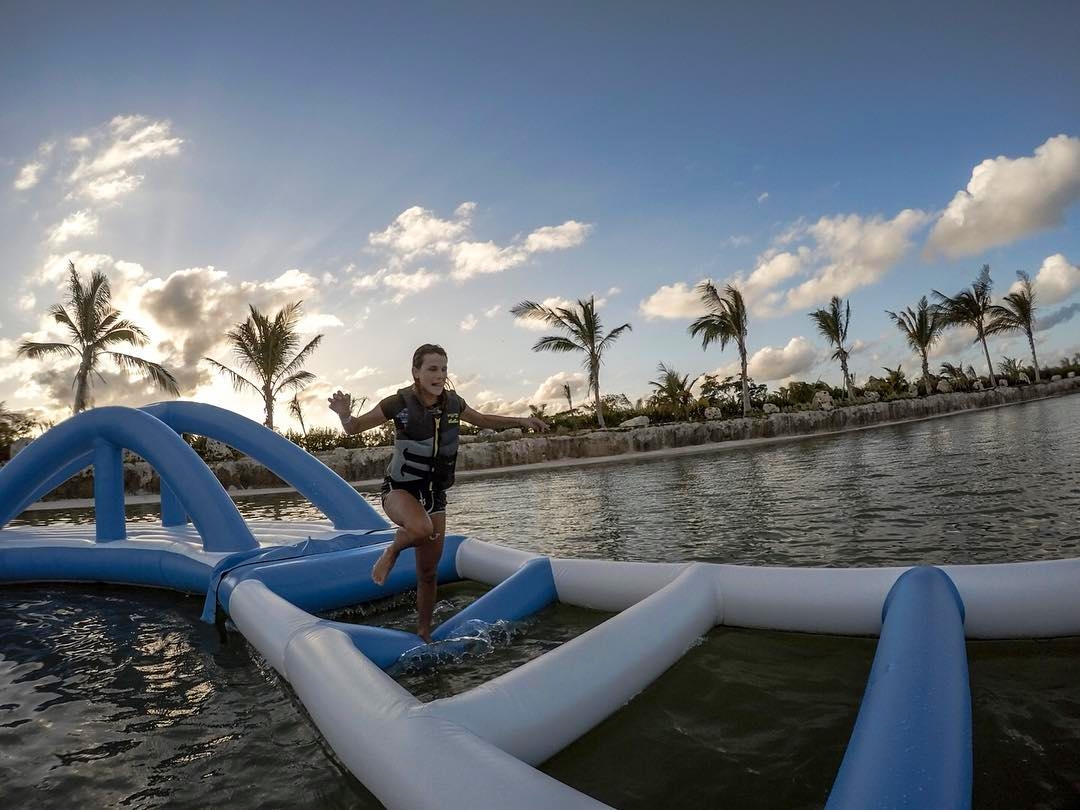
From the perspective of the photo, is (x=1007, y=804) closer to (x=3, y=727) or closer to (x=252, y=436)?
(x=3, y=727)

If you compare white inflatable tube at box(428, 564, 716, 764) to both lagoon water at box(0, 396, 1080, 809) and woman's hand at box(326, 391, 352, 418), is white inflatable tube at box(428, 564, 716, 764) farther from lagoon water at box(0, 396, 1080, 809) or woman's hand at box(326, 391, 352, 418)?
woman's hand at box(326, 391, 352, 418)

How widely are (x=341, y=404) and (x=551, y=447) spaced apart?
58.9 ft

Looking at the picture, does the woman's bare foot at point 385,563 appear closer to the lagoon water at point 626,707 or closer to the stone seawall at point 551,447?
the lagoon water at point 626,707

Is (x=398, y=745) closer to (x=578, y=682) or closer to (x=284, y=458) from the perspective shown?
(x=578, y=682)

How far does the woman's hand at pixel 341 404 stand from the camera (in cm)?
308

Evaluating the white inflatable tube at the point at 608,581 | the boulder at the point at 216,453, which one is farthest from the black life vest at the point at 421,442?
the boulder at the point at 216,453

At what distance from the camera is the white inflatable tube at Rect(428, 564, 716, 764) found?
6.24 feet

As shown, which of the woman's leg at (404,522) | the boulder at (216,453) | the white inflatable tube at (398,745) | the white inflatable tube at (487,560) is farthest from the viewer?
the boulder at (216,453)

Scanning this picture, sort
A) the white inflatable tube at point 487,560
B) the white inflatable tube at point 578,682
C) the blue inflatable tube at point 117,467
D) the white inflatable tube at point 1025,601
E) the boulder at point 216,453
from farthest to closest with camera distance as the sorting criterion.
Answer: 1. the boulder at point 216,453
2. the blue inflatable tube at point 117,467
3. the white inflatable tube at point 487,560
4. the white inflatable tube at point 1025,601
5. the white inflatable tube at point 578,682

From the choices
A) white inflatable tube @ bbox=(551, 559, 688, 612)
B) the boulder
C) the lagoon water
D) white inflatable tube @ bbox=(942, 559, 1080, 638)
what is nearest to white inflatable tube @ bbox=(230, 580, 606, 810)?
the lagoon water

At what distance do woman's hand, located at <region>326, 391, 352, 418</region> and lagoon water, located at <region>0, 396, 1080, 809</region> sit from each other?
1320mm

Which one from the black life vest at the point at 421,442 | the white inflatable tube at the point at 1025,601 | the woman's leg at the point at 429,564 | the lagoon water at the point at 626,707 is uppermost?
the black life vest at the point at 421,442

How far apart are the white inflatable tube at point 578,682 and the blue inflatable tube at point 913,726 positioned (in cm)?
89

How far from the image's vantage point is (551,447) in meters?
21.0
